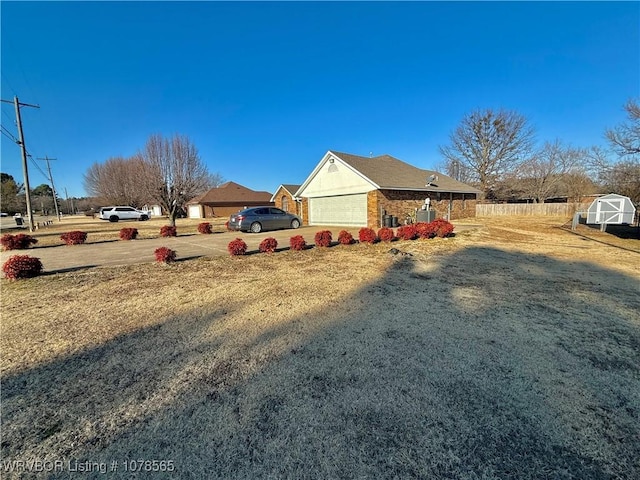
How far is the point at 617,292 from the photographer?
15.9ft

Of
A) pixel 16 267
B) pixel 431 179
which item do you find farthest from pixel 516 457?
pixel 431 179

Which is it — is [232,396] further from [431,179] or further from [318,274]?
[431,179]

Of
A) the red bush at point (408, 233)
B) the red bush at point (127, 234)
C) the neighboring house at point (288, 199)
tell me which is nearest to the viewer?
the red bush at point (408, 233)

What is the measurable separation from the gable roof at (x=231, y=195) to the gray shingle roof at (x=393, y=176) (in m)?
21.3

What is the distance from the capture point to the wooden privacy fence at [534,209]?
26.5m

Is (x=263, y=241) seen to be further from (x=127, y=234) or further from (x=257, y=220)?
(x=127, y=234)

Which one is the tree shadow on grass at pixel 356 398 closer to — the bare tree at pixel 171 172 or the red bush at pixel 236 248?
the red bush at pixel 236 248

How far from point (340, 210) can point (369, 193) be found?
10.0 ft

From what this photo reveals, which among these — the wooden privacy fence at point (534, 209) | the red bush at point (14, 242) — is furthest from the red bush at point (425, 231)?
the wooden privacy fence at point (534, 209)

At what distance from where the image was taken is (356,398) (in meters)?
2.25

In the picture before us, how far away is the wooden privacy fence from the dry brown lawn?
28.4 meters

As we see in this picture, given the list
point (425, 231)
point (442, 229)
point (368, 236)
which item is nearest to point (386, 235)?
point (368, 236)

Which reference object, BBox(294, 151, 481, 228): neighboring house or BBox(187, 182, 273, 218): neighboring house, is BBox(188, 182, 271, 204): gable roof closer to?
BBox(187, 182, 273, 218): neighboring house

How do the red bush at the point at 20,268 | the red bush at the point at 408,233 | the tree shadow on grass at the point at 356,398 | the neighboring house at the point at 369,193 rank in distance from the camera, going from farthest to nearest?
the neighboring house at the point at 369,193 → the red bush at the point at 408,233 → the red bush at the point at 20,268 → the tree shadow on grass at the point at 356,398
